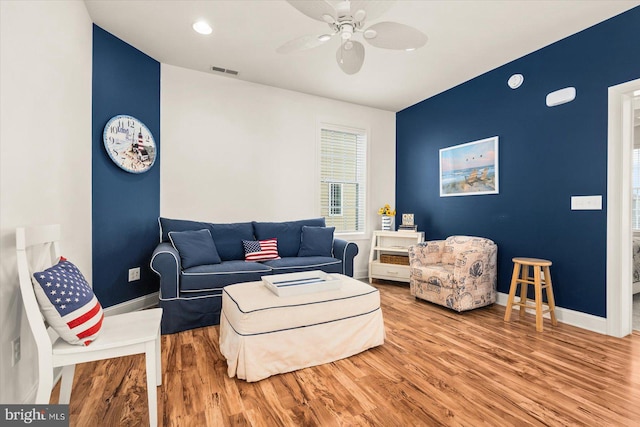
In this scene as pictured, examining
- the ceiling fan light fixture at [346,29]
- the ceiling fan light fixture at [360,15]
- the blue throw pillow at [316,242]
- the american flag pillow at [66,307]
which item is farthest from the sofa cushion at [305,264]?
the ceiling fan light fixture at [360,15]

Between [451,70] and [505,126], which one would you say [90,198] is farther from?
[505,126]

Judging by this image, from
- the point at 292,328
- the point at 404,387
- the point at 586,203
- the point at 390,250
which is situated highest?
the point at 586,203

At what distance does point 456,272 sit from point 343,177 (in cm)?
229

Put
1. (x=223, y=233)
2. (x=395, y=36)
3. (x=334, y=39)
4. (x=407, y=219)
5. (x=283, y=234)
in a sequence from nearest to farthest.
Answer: (x=395, y=36) < (x=334, y=39) < (x=223, y=233) < (x=283, y=234) < (x=407, y=219)

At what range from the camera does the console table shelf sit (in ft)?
14.4

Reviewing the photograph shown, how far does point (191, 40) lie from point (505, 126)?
3577 mm

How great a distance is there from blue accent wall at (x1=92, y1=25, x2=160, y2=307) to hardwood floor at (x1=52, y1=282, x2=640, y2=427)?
38.9 inches

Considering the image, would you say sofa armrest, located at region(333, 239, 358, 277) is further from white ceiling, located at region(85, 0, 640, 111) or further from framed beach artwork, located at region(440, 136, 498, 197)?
white ceiling, located at region(85, 0, 640, 111)

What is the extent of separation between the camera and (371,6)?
1.72 m

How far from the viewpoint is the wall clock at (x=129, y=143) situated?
2959 mm

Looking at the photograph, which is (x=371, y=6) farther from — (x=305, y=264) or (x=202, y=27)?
(x=305, y=264)

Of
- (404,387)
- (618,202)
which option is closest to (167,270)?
(404,387)

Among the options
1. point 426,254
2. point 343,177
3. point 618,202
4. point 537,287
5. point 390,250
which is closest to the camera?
point 618,202

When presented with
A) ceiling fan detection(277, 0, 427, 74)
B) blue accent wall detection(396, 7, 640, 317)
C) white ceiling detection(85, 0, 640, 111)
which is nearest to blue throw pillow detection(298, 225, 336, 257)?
blue accent wall detection(396, 7, 640, 317)
